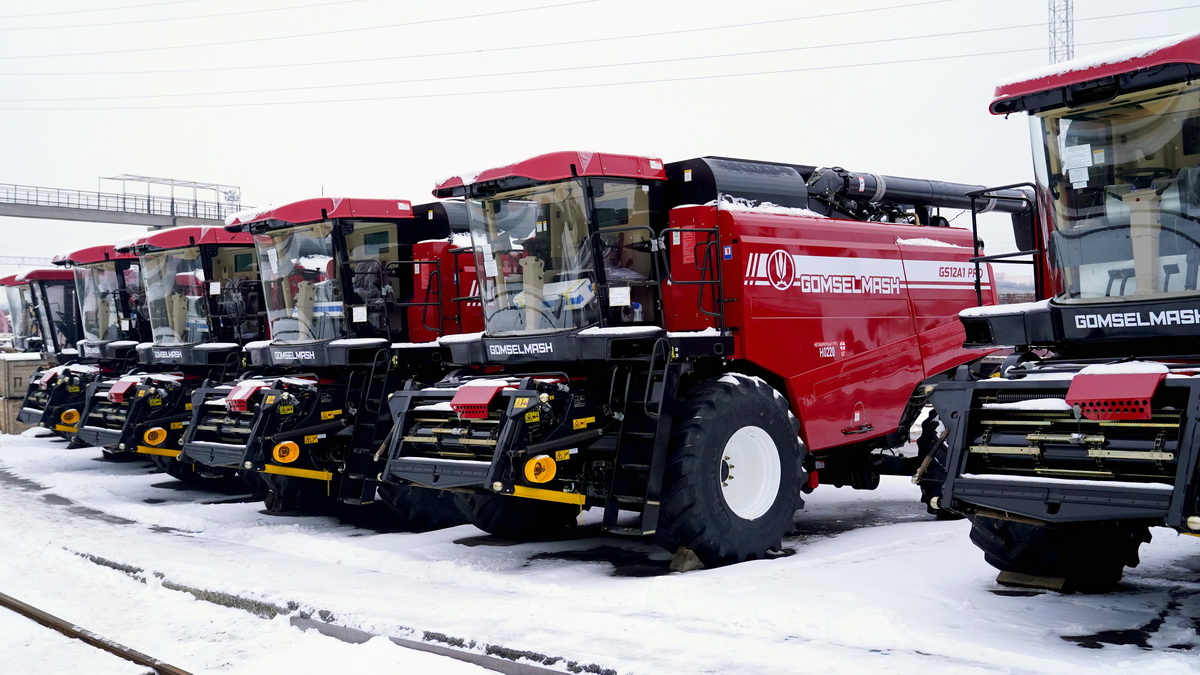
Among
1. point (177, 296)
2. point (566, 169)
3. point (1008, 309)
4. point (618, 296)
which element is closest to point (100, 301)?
point (177, 296)

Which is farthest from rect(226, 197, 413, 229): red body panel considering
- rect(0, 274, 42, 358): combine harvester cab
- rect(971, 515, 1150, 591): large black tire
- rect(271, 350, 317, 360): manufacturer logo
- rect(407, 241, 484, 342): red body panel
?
rect(0, 274, 42, 358): combine harvester cab

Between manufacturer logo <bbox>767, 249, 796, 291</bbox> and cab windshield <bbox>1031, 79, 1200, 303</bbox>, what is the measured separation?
9.10ft

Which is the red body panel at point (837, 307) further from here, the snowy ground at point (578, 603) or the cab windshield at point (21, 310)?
the cab windshield at point (21, 310)

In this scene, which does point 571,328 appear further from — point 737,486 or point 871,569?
point 871,569

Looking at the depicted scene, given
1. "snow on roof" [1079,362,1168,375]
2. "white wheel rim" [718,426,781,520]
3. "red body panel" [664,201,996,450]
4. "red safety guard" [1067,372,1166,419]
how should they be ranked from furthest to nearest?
"red body panel" [664,201,996,450]
"white wheel rim" [718,426,781,520]
"snow on roof" [1079,362,1168,375]
"red safety guard" [1067,372,1166,419]

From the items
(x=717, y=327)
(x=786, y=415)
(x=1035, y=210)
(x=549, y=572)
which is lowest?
(x=549, y=572)

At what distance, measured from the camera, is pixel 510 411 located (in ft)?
26.7

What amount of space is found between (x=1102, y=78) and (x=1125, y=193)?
0.69 meters

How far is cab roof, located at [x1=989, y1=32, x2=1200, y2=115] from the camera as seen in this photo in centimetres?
589

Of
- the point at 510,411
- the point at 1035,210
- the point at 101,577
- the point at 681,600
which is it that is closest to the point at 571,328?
the point at 510,411

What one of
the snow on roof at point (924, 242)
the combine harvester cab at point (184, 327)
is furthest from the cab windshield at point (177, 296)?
the snow on roof at point (924, 242)

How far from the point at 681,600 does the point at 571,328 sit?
260 cm

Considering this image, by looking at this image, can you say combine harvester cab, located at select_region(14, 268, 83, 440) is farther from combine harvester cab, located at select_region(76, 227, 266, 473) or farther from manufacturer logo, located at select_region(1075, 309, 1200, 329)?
manufacturer logo, located at select_region(1075, 309, 1200, 329)

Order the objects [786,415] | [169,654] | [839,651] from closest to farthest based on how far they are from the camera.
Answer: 1. [839,651]
2. [169,654]
3. [786,415]
